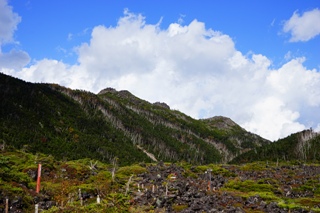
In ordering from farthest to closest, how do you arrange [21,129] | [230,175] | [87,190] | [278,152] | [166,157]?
[166,157]
[278,152]
[21,129]
[230,175]
[87,190]

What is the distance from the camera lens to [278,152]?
127m

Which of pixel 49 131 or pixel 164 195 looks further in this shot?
pixel 49 131

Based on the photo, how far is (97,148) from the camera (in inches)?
4560

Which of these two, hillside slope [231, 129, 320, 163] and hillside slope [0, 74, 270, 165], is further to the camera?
hillside slope [231, 129, 320, 163]

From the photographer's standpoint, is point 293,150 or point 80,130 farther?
point 80,130

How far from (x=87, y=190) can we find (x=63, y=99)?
131361 millimetres

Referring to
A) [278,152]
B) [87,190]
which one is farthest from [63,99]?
[87,190]

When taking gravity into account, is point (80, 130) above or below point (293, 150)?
above

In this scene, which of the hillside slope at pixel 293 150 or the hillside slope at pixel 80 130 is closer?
the hillside slope at pixel 80 130

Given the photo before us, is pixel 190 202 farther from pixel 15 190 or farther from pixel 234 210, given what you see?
pixel 15 190

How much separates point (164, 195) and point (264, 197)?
9.08 meters

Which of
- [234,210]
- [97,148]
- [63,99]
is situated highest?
[63,99]

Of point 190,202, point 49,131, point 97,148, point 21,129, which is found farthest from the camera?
point 97,148

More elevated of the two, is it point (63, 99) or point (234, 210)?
point (63, 99)
